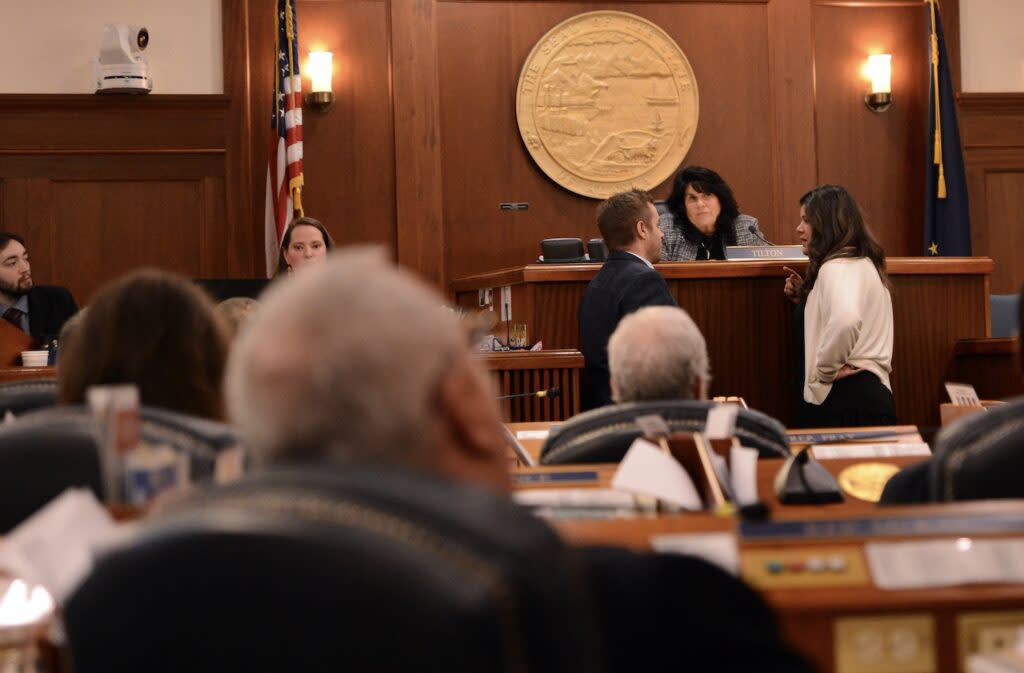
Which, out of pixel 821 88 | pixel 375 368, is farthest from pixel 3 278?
pixel 375 368

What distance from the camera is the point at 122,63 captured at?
771 cm

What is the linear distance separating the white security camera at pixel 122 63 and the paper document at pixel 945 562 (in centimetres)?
700

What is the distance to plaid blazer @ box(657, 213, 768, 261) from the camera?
685 cm

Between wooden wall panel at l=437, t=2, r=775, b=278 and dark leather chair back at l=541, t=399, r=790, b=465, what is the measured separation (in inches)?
216

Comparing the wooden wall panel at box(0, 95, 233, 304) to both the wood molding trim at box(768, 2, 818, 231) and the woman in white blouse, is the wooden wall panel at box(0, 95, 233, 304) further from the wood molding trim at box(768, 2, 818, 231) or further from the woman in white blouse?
the woman in white blouse

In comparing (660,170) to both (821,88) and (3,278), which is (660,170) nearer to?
(821,88)

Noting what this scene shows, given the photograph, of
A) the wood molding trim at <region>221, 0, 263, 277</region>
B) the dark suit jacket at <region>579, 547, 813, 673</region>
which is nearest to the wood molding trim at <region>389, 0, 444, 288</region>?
the wood molding trim at <region>221, 0, 263, 277</region>

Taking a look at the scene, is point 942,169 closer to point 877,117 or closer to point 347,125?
point 877,117

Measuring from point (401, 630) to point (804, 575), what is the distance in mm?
716

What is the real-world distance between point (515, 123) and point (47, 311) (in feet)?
10.5

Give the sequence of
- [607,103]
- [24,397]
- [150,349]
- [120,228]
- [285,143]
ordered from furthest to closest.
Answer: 1. [607,103]
2. [120,228]
3. [285,143]
4. [24,397]
5. [150,349]

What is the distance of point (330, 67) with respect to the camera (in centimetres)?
796

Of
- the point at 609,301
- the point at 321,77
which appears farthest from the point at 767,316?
the point at 321,77

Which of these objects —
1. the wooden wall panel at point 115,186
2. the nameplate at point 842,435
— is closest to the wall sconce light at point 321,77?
the wooden wall panel at point 115,186
